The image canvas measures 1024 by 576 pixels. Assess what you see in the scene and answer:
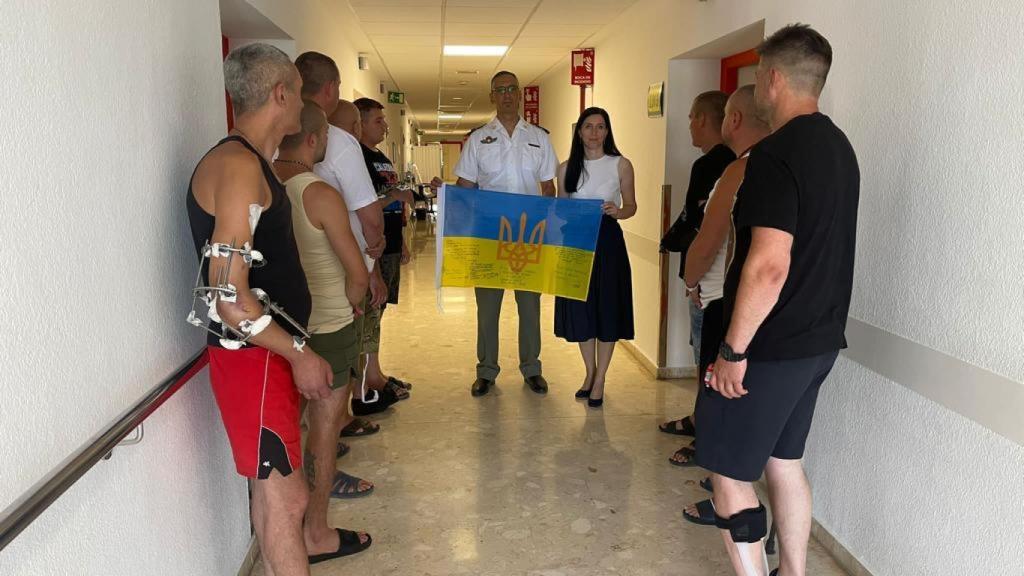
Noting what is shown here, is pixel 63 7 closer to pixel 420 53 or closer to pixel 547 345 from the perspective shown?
pixel 547 345

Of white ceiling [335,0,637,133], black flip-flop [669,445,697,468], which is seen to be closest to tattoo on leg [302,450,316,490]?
black flip-flop [669,445,697,468]

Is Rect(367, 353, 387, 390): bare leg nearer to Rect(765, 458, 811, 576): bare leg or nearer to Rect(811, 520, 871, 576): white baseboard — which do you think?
Rect(811, 520, 871, 576): white baseboard

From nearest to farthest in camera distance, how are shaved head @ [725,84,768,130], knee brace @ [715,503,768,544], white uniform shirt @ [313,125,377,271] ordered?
A: 1. knee brace @ [715,503,768,544]
2. shaved head @ [725,84,768,130]
3. white uniform shirt @ [313,125,377,271]

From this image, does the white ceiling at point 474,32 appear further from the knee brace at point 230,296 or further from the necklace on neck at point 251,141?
the knee brace at point 230,296

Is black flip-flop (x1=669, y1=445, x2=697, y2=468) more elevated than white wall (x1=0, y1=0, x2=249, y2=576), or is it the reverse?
white wall (x1=0, y1=0, x2=249, y2=576)

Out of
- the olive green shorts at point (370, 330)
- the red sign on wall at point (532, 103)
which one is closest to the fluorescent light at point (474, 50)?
the red sign on wall at point (532, 103)

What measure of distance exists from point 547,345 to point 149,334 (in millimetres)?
4010

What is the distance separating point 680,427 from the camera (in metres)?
3.76

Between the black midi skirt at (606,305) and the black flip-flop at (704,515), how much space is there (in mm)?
1300

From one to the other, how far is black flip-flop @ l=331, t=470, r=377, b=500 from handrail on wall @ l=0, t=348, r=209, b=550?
1.38 metres

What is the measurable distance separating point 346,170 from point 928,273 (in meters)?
2.04

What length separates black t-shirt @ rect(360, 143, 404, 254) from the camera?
3936mm

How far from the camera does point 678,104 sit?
4559mm

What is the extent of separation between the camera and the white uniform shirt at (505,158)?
419cm
